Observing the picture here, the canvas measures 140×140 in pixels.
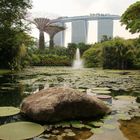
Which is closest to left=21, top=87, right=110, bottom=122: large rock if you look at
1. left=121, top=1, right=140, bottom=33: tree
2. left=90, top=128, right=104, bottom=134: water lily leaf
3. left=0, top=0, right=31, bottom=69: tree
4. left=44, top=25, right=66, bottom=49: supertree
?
left=90, top=128, right=104, bottom=134: water lily leaf

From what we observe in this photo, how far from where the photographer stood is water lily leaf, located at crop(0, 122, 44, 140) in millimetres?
4113

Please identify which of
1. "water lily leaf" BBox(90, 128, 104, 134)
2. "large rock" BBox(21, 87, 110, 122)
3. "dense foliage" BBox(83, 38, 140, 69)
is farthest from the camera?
"dense foliage" BBox(83, 38, 140, 69)

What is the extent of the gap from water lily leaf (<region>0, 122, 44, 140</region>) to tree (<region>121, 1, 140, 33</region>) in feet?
46.3

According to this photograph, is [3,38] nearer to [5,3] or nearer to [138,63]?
[5,3]

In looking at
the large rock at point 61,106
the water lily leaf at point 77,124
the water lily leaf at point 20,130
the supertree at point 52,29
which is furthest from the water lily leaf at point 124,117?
the supertree at point 52,29

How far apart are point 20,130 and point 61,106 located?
1077 mm

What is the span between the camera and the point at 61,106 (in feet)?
17.3

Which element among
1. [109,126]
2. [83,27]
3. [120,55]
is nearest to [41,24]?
[120,55]

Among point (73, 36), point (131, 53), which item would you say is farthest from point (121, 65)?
point (73, 36)

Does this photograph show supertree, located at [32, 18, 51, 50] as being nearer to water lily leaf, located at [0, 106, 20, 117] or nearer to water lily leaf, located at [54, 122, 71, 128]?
water lily leaf, located at [0, 106, 20, 117]

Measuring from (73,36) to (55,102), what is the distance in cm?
12973

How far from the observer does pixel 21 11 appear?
17.6m

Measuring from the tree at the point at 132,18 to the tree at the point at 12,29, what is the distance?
622 cm

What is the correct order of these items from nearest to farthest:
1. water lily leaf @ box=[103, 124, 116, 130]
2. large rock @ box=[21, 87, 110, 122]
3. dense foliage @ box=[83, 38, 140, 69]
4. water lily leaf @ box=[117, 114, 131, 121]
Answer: water lily leaf @ box=[103, 124, 116, 130]
large rock @ box=[21, 87, 110, 122]
water lily leaf @ box=[117, 114, 131, 121]
dense foliage @ box=[83, 38, 140, 69]
